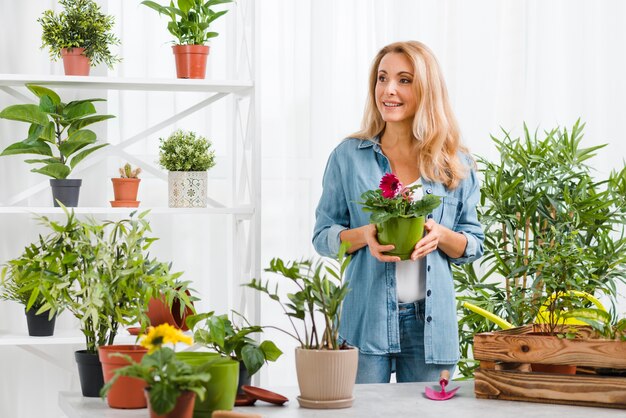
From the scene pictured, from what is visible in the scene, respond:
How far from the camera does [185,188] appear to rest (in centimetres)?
308

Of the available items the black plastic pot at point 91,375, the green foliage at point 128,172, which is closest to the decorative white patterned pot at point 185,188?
the green foliage at point 128,172

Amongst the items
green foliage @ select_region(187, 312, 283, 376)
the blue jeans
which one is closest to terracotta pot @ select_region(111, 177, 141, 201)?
the blue jeans

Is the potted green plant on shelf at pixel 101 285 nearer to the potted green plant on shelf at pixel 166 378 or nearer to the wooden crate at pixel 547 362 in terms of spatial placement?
the potted green plant on shelf at pixel 166 378

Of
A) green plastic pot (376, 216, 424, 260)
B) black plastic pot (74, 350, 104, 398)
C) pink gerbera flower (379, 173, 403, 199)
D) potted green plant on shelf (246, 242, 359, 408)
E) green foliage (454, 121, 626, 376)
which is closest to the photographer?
potted green plant on shelf (246, 242, 359, 408)

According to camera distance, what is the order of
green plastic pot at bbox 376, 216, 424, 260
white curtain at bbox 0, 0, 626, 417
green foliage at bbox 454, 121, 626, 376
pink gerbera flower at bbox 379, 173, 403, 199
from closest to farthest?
pink gerbera flower at bbox 379, 173, 403, 199, green plastic pot at bbox 376, 216, 424, 260, white curtain at bbox 0, 0, 626, 417, green foliage at bbox 454, 121, 626, 376

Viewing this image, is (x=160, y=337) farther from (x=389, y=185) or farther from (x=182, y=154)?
(x=182, y=154)

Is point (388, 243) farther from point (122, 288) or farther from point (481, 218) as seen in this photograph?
point (481, 218)

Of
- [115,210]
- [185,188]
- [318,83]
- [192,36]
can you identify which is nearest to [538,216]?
[318,83]

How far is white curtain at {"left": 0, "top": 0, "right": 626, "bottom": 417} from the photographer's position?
3.27 metres

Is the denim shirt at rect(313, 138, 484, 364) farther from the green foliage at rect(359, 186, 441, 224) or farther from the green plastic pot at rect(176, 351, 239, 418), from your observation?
the green plastic pot at rect(176, 351, 239, 418)

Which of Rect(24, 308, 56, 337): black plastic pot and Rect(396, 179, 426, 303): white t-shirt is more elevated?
Rect(396, 179, 426, 303): white t-shirt

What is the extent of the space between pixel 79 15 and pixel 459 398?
77.7 inches

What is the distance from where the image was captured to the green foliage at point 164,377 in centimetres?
136

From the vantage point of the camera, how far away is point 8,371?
325 cm
